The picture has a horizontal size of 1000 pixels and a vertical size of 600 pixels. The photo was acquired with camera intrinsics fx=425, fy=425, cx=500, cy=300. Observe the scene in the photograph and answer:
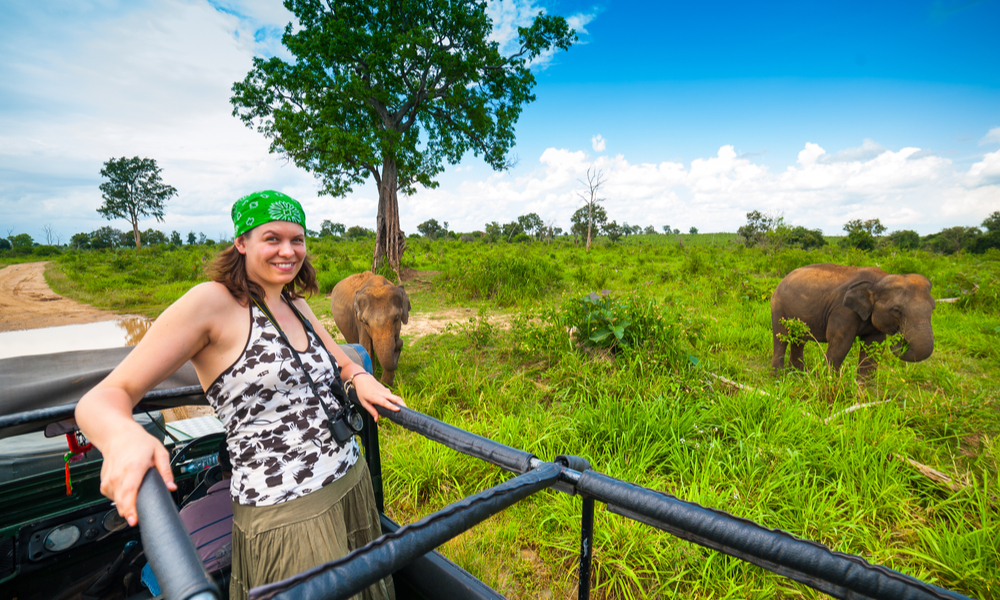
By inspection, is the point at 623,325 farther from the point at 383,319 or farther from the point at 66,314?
the point at 66,314

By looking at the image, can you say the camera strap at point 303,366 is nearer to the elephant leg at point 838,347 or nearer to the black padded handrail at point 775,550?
the black padded handrail at point 775,550

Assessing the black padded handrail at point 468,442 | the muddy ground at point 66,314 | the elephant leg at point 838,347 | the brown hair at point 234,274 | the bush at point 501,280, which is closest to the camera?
the black padded handrail at point 468,442

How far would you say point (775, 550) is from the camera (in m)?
0.69

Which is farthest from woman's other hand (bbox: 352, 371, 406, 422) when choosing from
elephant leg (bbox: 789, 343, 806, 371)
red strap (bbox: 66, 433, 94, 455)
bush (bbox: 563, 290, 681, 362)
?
elephant leg (bbox: 789, 343, 806, 371)

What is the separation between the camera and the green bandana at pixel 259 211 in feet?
4.65

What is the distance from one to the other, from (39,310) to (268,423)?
627 inches

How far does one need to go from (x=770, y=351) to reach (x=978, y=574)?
458 cm

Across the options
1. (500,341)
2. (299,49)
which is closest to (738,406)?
(500,341)

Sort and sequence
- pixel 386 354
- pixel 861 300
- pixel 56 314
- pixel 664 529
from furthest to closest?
pixel 56 314 < pixel 386 354 < pixel 861 300 < pixel 664 529

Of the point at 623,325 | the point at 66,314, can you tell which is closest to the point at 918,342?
the point at 623,325

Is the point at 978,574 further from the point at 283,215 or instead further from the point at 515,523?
the point at 283,215

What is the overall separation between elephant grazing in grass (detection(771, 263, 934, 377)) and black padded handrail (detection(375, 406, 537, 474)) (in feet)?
16.2

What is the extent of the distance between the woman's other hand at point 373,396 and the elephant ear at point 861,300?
562cm

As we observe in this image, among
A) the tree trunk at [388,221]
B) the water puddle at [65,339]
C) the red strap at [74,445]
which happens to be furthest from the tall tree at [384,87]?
the red strap at [74,445]
